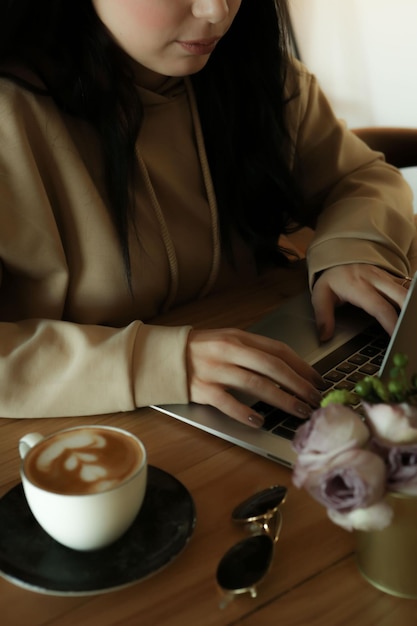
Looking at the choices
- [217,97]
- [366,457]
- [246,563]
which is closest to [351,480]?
[366,457]

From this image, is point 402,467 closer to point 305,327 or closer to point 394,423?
point 394,423

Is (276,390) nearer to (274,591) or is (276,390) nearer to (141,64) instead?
(274,591)

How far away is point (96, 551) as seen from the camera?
0.63 m

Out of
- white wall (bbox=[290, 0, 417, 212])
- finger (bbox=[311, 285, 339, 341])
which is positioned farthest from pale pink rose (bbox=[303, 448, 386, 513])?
white wall (bbox=[290, 0, 417, 212])

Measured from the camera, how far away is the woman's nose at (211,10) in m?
0.98

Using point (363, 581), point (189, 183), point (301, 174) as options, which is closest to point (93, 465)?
point (363, 581)

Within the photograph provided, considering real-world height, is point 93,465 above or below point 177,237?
above

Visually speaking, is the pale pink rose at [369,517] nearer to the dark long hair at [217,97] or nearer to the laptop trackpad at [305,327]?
the laptop trackpad at [305,327]

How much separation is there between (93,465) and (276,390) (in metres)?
0.26

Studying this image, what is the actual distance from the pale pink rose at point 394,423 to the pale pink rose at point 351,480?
0.02m

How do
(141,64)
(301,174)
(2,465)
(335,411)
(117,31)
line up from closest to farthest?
(335,411) < (2,465) < (117,31) < (141,64) < (301,174)

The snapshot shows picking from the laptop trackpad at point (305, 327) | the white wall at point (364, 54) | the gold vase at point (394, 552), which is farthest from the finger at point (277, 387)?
the white wall at point (364, 54)

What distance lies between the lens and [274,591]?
1.98 ft

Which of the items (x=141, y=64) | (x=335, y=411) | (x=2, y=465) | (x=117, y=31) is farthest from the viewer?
(x=141, y=64)
